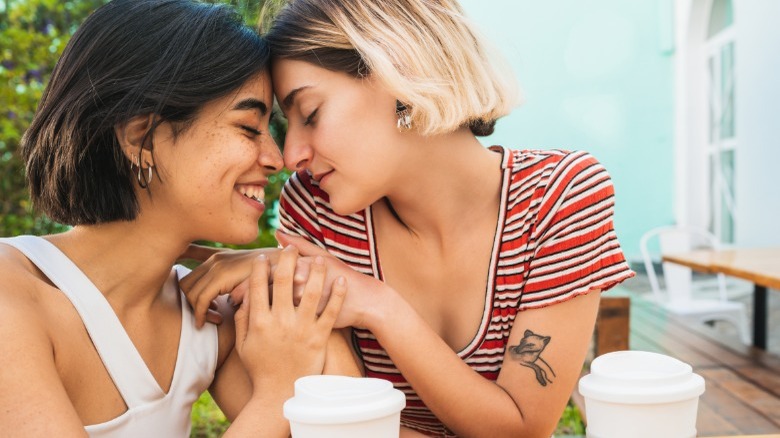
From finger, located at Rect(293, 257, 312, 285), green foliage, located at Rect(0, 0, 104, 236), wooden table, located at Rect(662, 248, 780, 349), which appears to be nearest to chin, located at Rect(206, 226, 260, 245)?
finger, located at Rect(293, 257, 312, 285)

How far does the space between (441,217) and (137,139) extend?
801 mm

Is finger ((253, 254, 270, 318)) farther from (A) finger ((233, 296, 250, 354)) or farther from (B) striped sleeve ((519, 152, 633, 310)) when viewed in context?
(B) striped sleeve ((519, 152, 633, 310))

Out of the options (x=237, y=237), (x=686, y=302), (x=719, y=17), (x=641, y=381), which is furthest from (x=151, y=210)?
(x=719, y=17)

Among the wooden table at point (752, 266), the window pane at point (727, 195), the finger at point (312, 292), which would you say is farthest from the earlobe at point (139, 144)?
the window pane at point (727, 195)

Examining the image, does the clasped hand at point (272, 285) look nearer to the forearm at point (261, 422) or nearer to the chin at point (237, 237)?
the chin at point (237, 237)

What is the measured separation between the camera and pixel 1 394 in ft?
3.68

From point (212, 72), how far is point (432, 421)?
1.02 m

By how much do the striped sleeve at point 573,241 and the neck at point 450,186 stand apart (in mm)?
182

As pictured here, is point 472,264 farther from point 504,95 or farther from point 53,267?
point 53,267

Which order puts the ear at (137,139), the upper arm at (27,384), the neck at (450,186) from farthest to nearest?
the neck at (450,186) → the ear at (137,139) → the upper arm at (27,384)

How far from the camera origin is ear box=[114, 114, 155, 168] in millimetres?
1537

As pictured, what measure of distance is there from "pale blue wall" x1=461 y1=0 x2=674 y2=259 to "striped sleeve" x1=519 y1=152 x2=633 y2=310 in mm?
9390

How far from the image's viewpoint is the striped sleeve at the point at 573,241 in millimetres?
1776

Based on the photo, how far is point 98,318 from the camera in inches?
57.7
